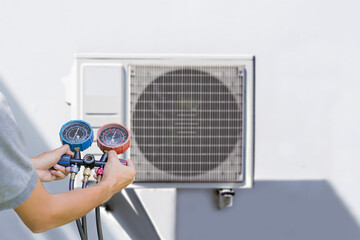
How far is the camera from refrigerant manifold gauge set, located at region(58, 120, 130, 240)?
2.67 ft

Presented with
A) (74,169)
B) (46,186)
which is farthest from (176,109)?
(46,186)

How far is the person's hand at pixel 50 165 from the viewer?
0.83 m

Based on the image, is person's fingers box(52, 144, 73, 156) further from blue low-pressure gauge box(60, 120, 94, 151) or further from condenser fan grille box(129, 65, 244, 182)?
condenser fan grille box(129, 65, 244, 182)

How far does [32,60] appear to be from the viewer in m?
1.42

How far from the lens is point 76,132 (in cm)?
86

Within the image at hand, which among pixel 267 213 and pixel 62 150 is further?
pixel 267 213

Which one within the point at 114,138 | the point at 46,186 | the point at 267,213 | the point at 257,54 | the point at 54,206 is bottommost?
the point at 267,213

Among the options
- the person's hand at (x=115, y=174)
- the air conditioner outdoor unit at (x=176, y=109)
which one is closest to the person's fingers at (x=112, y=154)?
the person's hand at (x=115, y=174)

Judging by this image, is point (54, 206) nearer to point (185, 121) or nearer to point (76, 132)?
point (76, 132)

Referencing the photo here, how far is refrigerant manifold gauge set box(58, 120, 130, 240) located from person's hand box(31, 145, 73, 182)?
14 millimetres

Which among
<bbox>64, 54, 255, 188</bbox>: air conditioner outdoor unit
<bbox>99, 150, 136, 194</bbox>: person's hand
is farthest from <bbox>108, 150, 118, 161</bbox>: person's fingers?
<bbox>64, 54, 255, 188</bbox>: air conditioner outdoor unit

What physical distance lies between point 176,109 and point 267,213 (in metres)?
0.57

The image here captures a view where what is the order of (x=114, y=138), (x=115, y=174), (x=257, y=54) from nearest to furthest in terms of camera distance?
(x=115, y=174) < (x=114, y=138) < (x=257, y=54)

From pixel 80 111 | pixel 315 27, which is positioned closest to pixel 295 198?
pixel 315 27
